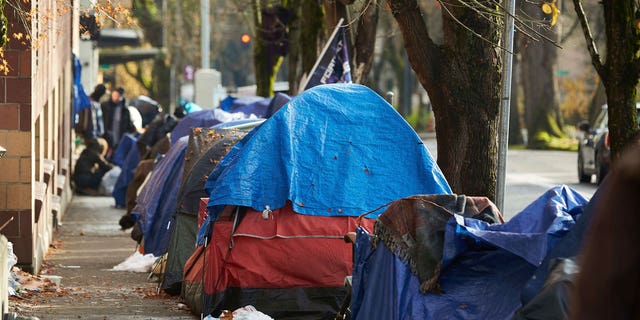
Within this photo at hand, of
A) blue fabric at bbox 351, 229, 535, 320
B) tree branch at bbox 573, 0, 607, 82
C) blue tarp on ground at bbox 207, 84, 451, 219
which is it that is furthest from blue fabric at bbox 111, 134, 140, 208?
blue fabric at bbox 351, 229, 535, 320

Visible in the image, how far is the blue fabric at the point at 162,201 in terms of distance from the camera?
1336cm

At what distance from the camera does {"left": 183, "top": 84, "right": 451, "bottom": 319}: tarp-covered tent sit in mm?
9594

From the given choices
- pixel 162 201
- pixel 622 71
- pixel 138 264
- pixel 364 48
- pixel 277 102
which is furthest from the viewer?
pixel 364 48

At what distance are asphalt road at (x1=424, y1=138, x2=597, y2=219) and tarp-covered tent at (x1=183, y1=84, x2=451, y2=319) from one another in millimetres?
8947

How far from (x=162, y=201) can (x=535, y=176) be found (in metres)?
15.7

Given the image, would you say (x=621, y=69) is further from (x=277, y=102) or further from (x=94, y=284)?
(x=277, y=102)

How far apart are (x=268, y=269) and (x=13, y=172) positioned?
3.80 m

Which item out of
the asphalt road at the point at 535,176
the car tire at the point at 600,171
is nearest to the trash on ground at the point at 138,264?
the asphalt road at the point at 535,176

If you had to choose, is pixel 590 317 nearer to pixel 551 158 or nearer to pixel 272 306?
pixel 272 306

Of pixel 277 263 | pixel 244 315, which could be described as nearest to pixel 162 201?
pixel 277 263

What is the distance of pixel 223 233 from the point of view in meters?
9.59

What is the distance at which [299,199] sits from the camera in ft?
31.5

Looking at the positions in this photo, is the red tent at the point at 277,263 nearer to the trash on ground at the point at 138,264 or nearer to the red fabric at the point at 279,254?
the red fabric at the point at 279,254

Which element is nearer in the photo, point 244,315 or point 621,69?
point 244,315
